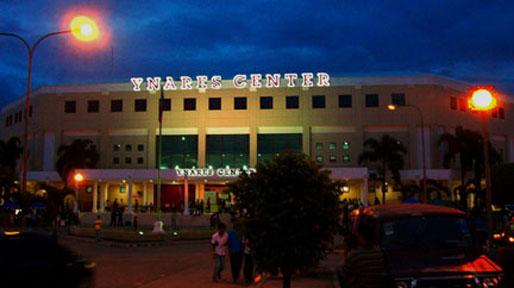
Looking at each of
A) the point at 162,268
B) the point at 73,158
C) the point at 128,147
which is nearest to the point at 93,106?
the point at 128,147

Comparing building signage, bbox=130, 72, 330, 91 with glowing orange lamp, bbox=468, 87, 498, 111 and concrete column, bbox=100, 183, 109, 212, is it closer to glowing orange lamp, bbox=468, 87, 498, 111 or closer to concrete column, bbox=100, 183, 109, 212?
concrete column, bbox=100, 183, 109, 212

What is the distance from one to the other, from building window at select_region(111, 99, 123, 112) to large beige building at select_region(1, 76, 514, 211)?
0.12 meters

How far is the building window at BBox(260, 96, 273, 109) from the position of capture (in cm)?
6669

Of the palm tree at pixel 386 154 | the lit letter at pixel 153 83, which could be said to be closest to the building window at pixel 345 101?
the palm tree at pixel 386 154

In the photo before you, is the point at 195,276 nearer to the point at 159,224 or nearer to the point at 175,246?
the point at 175,246

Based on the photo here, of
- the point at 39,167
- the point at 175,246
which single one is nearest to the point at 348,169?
the point at 175,246

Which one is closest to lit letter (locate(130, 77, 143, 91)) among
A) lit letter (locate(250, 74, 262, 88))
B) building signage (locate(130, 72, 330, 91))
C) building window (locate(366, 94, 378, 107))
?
building signage (locate(130, 72, 330, 91))

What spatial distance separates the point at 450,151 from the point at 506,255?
51.1m

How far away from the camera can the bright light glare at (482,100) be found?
11000 millimetres

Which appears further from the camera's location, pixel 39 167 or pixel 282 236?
pixel 39 167

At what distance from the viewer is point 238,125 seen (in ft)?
220

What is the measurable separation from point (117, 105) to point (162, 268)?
5144cm

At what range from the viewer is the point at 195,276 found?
18.4 meters

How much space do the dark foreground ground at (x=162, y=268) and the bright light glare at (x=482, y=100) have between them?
20.2 ft
